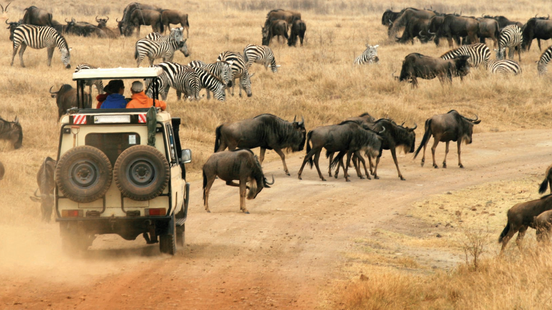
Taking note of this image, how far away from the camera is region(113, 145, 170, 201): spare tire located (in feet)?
28.7

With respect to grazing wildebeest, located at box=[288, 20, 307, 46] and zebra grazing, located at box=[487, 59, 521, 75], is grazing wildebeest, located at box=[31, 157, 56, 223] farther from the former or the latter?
grazing wildebeest, located at box=[288, 20, 307, 46]

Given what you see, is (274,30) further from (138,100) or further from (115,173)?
(115,173)

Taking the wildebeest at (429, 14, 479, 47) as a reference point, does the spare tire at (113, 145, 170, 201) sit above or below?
below

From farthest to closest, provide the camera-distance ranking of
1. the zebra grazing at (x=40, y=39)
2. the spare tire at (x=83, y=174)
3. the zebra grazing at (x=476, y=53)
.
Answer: the zebra grazing at (x=476, y=53) → the zebra grazing at (x=40, y=39) → the spare tire at (x=83, y=174)

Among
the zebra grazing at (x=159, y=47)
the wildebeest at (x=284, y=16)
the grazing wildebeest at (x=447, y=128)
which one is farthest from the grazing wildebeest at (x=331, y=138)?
the wildebeest at (x=284, y=16)

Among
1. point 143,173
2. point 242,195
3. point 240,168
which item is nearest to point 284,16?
point 242,195

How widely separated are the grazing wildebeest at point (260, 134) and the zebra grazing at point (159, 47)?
15142 mm

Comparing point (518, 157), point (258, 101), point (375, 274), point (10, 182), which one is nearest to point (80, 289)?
point (375, 274)

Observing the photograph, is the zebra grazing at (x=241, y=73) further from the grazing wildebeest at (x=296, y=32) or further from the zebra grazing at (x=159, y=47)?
the grazing wildebeest at (x=296, y=32)

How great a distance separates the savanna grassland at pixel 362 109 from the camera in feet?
26.9

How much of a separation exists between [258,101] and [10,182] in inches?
443

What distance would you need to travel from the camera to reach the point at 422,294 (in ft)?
27.0

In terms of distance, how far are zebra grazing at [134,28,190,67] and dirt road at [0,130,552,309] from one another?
16090 mm

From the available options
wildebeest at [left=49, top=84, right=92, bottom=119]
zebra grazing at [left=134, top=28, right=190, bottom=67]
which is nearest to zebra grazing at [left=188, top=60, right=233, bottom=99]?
zebra grazing at [left=134, top=28, right=190, bottom=67]
